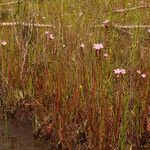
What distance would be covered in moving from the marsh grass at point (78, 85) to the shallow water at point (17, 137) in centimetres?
9

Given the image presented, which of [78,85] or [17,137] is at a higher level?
[78,85]

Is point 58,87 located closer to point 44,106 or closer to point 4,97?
point 44,106

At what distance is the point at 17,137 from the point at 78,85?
0.67 m

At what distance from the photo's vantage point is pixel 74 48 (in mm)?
3373

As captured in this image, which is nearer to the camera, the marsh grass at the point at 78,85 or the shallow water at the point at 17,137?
the marsh grass at the point at 78,85

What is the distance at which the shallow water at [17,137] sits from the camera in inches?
128

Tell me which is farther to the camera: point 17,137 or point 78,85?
point 17,137

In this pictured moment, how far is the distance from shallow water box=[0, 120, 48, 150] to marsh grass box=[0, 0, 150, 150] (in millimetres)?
88

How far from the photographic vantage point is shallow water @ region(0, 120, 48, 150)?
10.6 feet

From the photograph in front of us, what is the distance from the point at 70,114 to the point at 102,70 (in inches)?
17.8

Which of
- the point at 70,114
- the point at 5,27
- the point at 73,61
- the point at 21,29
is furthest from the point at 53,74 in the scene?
the point at 5,27

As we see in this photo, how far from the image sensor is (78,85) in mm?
3072

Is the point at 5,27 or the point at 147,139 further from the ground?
the point at 5,27

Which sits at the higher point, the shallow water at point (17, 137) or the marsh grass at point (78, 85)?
the marsh grass at point (78, 85)
